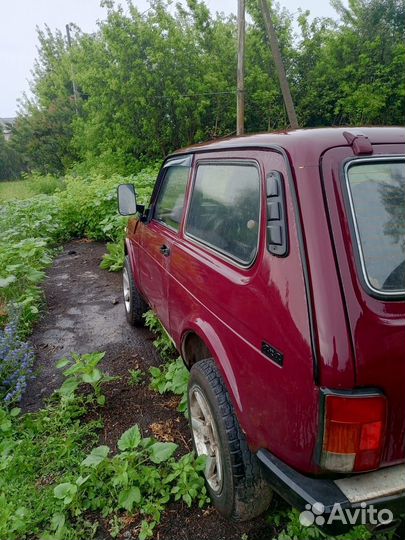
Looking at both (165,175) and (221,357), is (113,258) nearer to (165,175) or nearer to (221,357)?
(165,175)

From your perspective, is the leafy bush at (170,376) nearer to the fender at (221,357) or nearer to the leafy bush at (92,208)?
the fender at (221,357)

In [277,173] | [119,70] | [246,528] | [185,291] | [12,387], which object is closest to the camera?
[277,173]

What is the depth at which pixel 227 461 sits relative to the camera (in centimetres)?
179

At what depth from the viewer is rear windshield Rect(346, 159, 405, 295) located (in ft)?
4.37

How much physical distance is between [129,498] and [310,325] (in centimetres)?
147

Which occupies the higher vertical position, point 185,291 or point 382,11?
point 382,11

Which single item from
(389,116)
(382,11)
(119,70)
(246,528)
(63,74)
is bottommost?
(246,528)

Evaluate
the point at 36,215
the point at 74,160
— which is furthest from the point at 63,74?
the point at 36,215

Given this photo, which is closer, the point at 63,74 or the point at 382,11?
the point at 382,11

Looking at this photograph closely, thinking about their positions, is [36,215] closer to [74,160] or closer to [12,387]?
[12,387]

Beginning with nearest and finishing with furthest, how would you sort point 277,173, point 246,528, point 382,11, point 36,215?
point 277,173
point 246,528
point 36,215
point 382,11

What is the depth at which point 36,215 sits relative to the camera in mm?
8273

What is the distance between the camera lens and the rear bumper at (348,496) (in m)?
1.28

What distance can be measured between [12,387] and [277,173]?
279 centimetres
